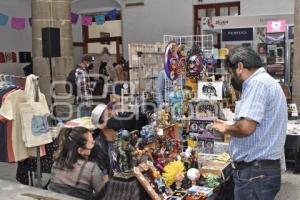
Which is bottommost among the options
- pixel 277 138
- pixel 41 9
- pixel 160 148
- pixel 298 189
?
pixel 298 189

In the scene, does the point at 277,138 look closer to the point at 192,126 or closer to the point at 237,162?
the point at 237,162

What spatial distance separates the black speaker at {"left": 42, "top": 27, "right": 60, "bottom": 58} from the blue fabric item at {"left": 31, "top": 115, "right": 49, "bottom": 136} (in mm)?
2607

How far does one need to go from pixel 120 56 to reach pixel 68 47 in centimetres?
655

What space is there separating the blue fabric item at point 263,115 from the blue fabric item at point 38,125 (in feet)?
7.68

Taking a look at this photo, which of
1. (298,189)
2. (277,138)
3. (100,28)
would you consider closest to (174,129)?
(298,189)

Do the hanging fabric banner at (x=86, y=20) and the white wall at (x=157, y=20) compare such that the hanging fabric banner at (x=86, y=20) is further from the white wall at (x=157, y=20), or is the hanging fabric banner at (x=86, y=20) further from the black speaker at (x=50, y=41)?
the black speaker at (x=50, y=41)

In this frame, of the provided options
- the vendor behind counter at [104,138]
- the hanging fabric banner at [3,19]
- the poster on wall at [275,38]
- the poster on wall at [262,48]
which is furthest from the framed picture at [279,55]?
the hanging fabric banner at [3,19]

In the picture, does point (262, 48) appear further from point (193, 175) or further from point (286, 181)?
point (193, 175)

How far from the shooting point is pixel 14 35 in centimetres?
1267

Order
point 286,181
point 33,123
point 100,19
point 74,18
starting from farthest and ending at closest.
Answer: point 100,19 → point 74,18 → point 286,181 → point 33,123

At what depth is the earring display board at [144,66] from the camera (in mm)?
6789

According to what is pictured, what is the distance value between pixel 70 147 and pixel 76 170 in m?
0.18

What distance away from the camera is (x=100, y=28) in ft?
48.3

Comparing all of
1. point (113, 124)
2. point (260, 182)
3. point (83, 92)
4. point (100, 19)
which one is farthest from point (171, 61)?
point (100, 19)
